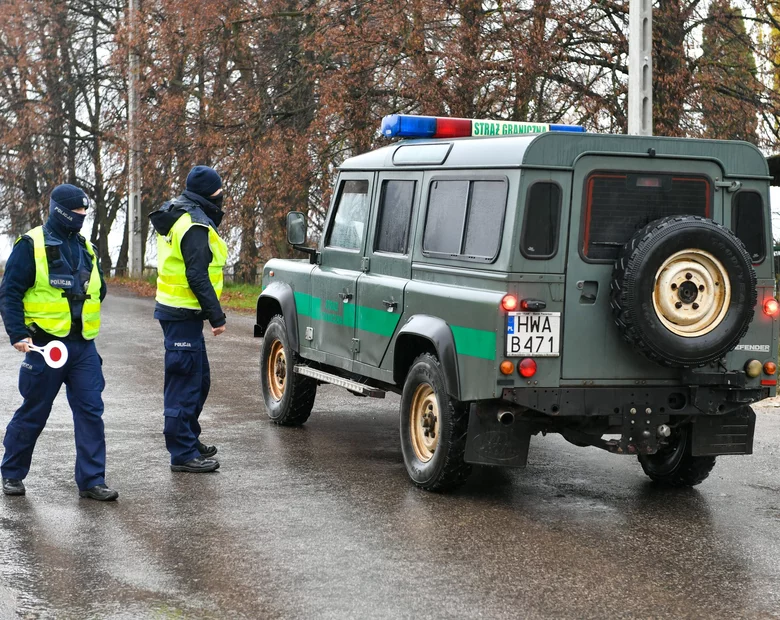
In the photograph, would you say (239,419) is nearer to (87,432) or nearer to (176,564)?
(87,432)

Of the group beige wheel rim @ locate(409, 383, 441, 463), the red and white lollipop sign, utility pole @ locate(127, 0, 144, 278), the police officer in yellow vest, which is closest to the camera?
the red and white lollipop sign

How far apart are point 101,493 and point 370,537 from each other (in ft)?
5.72

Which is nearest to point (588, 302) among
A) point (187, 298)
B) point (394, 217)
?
point (394, 217)

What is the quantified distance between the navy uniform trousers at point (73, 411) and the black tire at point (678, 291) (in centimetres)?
304

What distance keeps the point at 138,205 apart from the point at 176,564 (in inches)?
1046

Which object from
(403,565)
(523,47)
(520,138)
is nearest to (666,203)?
(520,138)

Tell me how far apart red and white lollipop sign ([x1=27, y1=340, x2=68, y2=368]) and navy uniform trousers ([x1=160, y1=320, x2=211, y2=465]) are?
3.24ft

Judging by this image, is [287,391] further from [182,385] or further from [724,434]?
[724,434]

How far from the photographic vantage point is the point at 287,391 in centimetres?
993

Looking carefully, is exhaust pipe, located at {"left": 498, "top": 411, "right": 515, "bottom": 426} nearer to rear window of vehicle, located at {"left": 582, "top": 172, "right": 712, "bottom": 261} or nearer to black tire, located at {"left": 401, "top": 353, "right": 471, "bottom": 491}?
black tire, located at {"left": 401, "top": 353, "right": 471, "bottom": 491}

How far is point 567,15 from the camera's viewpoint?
826 inches

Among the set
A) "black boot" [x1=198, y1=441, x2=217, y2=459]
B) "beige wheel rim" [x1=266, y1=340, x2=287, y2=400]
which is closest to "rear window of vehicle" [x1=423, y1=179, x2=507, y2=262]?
"black boot" [x1=198, y1=441, x2=217, y2=459]

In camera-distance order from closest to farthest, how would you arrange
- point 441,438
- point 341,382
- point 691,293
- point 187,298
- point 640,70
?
point 691,293, point 441,438, point 187,298, point 341,382, point 640,70

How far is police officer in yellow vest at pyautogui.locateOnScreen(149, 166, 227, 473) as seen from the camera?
8.01 meters
